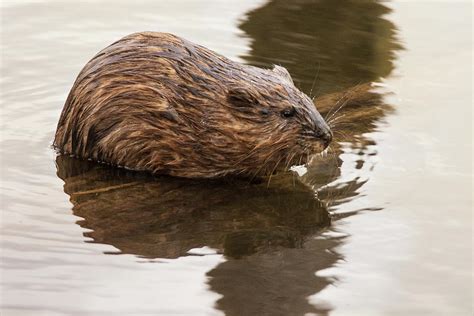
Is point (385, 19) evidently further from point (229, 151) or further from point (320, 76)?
point (229, 151)

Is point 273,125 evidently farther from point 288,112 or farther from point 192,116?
point 192,116

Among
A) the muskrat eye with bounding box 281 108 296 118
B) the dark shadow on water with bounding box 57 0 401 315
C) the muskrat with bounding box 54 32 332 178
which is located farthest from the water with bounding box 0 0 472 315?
the muskrat eye with bounding box 281 108 296 118

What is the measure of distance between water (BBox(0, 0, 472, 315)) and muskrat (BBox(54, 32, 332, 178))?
156 millimetres

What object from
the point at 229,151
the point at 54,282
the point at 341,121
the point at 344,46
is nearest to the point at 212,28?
the point at 344,46

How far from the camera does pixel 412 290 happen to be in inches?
199

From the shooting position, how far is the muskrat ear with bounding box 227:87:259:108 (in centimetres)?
619

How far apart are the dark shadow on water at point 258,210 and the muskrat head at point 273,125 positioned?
22 cm

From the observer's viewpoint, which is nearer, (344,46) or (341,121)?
(341,121)

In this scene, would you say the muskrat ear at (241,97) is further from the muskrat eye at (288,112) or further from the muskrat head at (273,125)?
the muskrat eye at (288,112)

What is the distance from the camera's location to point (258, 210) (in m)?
6.00

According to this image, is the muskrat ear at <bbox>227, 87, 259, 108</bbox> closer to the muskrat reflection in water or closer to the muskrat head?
the muskrat head

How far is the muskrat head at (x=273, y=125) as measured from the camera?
620cm

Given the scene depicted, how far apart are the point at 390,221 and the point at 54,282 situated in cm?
192

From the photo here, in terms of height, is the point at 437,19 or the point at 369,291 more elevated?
the point at 437,19
